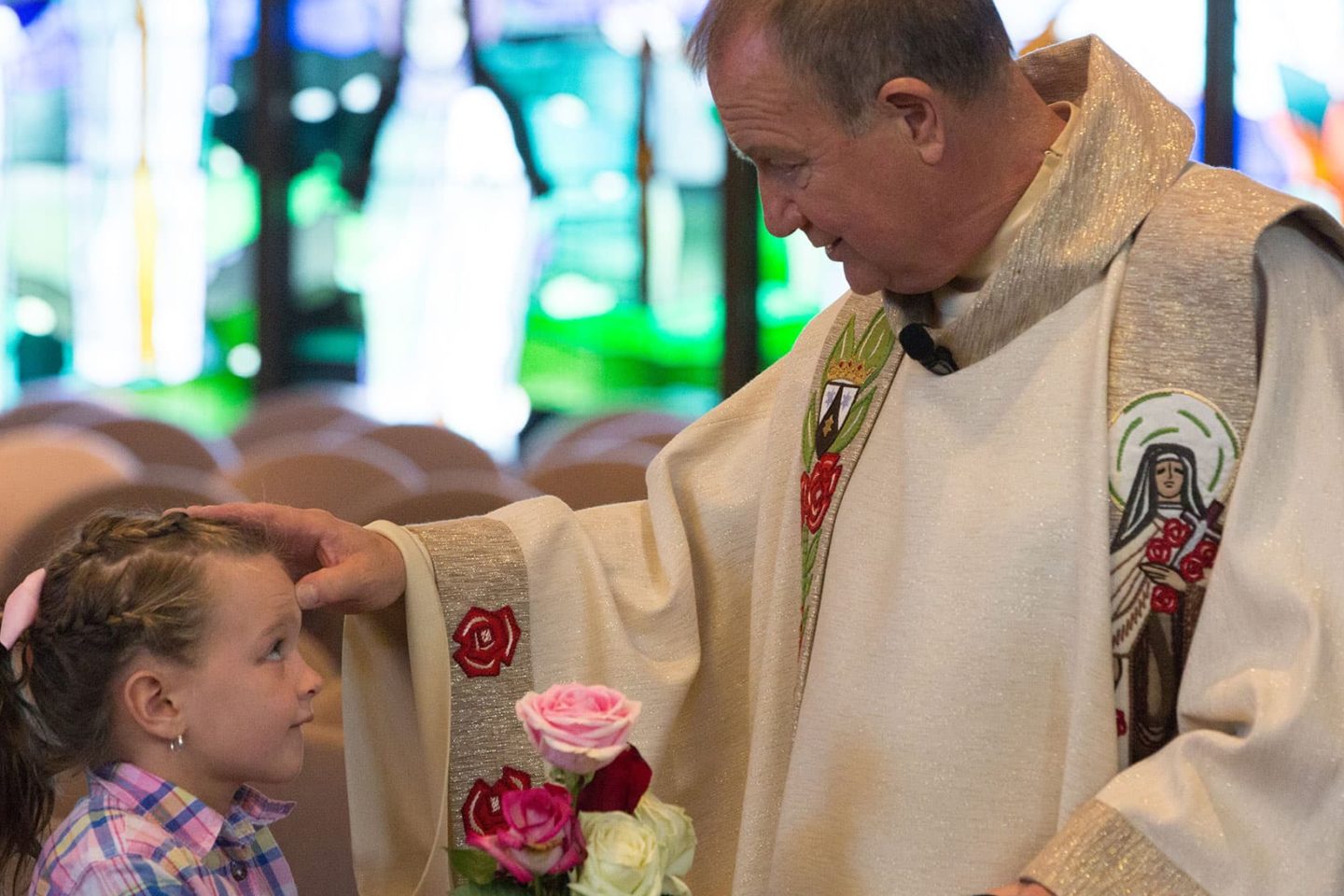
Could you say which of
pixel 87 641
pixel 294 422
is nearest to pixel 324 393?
pixel 294 422

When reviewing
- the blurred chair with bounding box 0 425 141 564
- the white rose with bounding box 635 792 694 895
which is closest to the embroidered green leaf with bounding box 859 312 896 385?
the white rose with bounding box 635 792 694 895

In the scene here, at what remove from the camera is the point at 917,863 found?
2.16 metres

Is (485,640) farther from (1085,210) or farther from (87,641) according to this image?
(1085,210)

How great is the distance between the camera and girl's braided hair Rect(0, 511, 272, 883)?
7.07 ft

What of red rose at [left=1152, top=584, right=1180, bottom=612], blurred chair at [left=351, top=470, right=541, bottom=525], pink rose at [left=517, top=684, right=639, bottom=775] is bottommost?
blurred chair at [left=351, top=470, right=541, bottom=525]

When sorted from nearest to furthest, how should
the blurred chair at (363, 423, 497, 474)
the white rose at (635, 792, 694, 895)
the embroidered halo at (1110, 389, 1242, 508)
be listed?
the white rose at (635, 792, 694, 895) → the embroidered halo at (1110, 389, 1242, 508) → the blurred chair at (363, 423, 497, 474)

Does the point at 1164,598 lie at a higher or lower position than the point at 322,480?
higher

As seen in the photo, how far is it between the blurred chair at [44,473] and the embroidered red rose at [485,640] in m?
1.05

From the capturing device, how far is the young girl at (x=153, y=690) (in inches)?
84.1

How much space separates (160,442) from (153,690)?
311cm

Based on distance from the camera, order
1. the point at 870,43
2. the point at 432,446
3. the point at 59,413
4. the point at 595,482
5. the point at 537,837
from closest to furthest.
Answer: the point at 537,837 < the point at 870,43 < the point at 595,482 < the point at 432,446 < the point at 59,413

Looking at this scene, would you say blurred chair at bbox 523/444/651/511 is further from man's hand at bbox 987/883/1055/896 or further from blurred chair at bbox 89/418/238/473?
man's hand at bbox 987/883/1055/896

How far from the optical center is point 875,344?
250cm

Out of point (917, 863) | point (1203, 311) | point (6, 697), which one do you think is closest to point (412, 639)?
point (6, 697)
